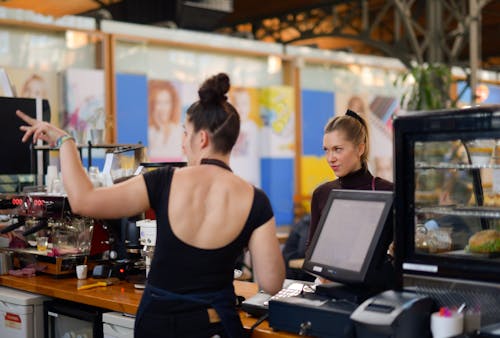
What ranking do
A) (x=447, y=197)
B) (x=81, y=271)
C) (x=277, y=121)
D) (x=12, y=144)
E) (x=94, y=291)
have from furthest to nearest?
(x=277, y=121), (x=12, y=144), (x=81, y=271), (x=94, y=291), (x=447, y=197)

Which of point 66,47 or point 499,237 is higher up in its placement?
point 66,47

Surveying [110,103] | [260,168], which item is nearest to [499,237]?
[110,103]

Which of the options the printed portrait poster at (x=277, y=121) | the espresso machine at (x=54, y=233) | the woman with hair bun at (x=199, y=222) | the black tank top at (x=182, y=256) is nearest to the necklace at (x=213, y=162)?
the woman with hair bun at (x=199, y=222)

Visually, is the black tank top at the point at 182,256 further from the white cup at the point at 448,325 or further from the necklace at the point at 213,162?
the white cup at the point at 448,325

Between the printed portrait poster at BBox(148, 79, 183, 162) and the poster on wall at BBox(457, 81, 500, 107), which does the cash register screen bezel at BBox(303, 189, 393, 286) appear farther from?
the poster on wall at BBox(457, 81, 500, 107)

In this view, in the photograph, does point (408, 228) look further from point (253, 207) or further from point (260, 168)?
point (260, 168)

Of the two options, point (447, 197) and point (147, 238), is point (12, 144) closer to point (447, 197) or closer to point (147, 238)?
point (147, 238)

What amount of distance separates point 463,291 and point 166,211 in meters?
1.02

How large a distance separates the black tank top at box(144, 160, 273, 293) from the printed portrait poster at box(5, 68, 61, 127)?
432cm

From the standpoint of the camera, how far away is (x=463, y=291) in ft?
7.89

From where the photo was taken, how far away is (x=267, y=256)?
2570mm

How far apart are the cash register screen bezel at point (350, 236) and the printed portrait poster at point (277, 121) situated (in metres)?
5.54

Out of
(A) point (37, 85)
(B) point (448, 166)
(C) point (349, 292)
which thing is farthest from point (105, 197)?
(A) point (37, 85)

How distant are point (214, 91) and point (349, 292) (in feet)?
2.81
